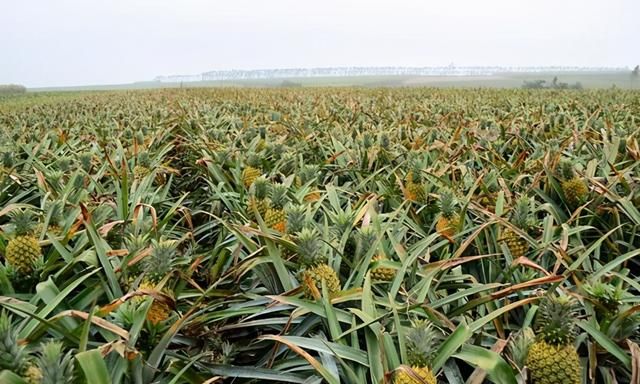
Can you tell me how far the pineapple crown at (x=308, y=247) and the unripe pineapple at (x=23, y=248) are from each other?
62 cm

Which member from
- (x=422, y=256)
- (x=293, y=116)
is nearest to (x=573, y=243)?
(x=422, y=256)

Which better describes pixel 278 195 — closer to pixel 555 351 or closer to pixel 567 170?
pixel 555 351

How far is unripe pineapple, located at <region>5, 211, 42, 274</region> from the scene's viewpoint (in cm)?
108

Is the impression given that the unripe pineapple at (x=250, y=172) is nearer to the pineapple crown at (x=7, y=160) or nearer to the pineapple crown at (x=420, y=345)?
the pineapple crown at (x=7, y=160)

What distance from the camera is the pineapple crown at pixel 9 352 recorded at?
2.12ft

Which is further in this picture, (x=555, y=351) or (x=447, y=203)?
(x=447, y=203)

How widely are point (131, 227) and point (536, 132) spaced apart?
2427 millimetres

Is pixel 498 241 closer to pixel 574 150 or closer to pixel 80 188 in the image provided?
pixel 574 150

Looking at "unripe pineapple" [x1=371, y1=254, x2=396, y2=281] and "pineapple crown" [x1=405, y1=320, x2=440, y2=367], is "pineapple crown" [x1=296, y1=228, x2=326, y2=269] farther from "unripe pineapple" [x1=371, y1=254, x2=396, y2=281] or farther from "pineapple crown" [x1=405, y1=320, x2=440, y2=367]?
"pineapple crown" [x1=405, y1=320, x2=440, y2=367]

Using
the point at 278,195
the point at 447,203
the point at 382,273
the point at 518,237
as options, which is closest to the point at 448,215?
the point at 447,203

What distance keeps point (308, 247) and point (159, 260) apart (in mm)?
313

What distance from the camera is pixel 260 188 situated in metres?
1.46

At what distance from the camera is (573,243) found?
151 cm

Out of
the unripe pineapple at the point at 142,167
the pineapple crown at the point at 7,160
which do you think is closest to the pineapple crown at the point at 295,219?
the unripe pineapple at the point at 142,167
